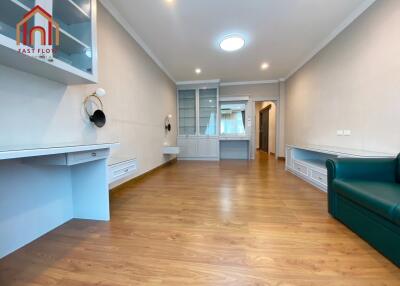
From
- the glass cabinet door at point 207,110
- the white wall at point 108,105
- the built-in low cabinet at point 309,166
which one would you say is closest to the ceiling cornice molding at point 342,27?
the built-in low cabinet at point 309,166

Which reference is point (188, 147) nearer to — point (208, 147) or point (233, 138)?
point (208, 147)

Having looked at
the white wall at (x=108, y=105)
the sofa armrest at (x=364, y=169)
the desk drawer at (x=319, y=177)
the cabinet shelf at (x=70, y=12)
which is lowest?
the desk drawer at (x=319, y=177)

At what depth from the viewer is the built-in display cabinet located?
604 centimetres

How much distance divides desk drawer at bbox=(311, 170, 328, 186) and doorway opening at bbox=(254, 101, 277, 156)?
3.98m

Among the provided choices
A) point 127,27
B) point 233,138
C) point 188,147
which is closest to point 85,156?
point 127,27

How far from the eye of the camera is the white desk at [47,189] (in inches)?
51.5

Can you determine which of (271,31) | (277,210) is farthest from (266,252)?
(271,31)

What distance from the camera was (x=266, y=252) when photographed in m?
1.36

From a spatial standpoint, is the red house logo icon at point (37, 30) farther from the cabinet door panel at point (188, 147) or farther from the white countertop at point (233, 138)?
the white countertop at point (233, 138)

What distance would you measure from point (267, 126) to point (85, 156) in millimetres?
7993

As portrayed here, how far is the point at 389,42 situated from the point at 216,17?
2.32 m

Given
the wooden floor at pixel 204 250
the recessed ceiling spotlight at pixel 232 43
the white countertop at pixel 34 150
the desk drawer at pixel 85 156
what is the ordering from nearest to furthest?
the white countertop at pixel 34 150 → the wooden floor at pixel 204 250 → the desk drawer at pixel 85 156 → the recessed ceiling spotlight at pixel 232 43

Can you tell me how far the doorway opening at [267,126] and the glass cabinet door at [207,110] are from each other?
8.15 ft

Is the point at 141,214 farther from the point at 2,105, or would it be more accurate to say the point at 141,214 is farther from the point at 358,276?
the point at 358,276
